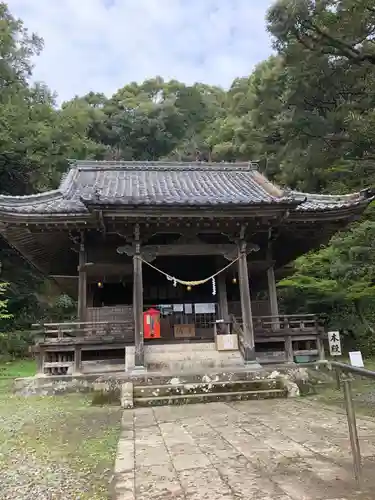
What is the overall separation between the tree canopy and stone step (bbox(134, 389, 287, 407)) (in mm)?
3943

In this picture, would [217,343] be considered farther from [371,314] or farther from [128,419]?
[371,314]

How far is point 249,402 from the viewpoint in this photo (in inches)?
300

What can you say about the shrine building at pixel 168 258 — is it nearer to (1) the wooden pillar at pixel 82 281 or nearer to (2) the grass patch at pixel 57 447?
(1) the wooden pillar at pixel 82 281

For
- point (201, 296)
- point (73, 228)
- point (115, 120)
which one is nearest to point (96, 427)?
point (73, 228)

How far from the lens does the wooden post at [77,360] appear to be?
9.84 metres

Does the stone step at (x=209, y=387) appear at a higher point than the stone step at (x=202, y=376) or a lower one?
lower

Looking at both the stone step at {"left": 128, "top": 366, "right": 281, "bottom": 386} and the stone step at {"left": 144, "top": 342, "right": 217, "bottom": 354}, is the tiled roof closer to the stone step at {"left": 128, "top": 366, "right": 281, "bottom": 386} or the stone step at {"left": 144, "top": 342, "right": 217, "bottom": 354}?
the stone step at {"left": 144, "top": 342, "right": 217, "bottom": 354}

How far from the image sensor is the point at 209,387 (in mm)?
8297

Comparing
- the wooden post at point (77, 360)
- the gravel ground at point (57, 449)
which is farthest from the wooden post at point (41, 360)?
the gravel ground at point (57, 449)

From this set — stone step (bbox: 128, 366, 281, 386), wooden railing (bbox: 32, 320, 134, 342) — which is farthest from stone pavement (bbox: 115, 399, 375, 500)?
wooden railing (bbox: 32, 320, 134, 342)

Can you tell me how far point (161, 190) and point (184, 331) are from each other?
4.37 metres

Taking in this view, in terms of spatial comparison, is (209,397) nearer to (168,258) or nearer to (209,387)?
(209,387)

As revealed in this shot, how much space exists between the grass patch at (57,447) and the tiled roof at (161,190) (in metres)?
4.17

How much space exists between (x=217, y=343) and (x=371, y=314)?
1128 centimetres
